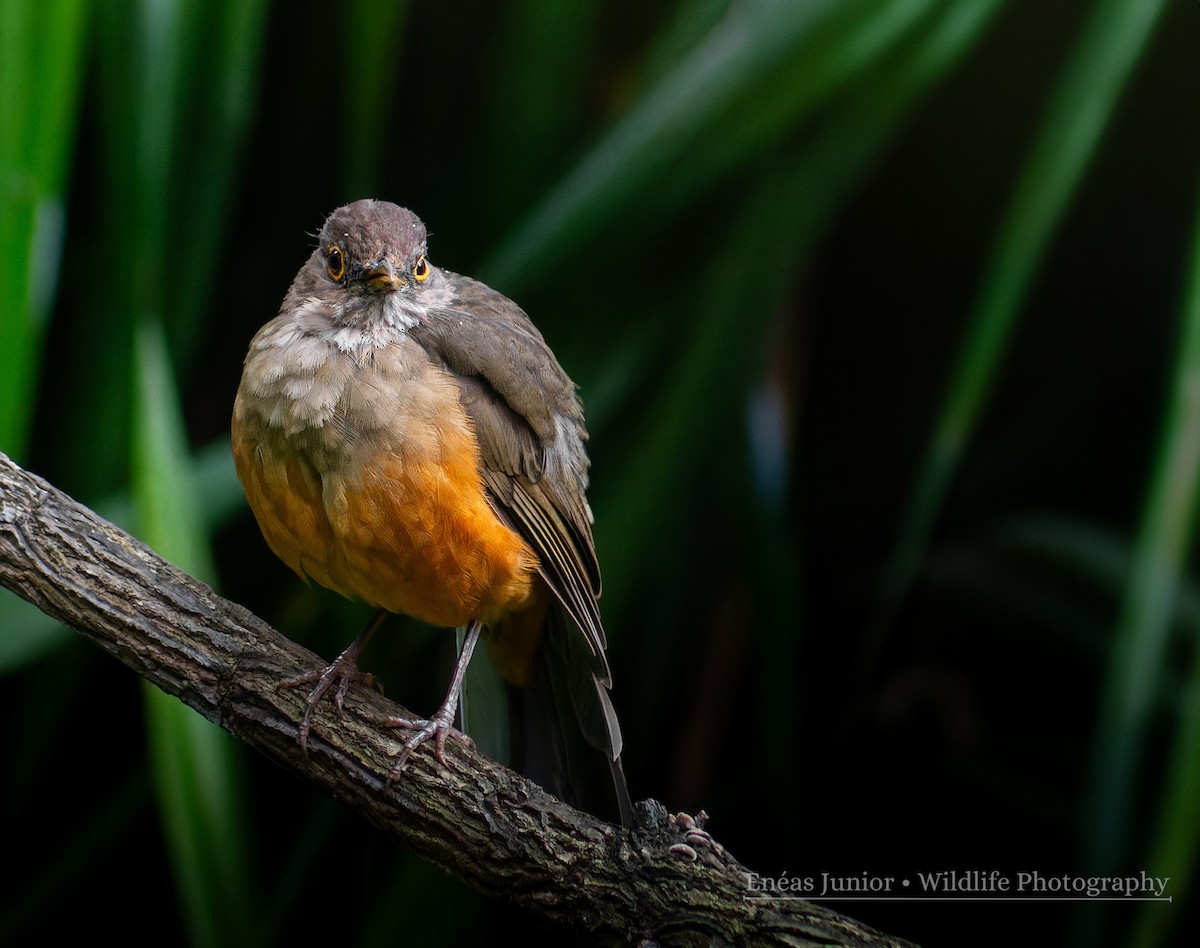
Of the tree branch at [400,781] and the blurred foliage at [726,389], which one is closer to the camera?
the tree branch at [400,781]

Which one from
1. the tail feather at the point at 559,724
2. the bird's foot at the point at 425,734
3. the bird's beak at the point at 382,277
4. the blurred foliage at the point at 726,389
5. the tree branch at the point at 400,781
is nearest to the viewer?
the tree branch at the point at 400,781

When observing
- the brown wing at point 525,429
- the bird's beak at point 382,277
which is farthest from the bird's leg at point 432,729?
the bird's beak at point 382,277

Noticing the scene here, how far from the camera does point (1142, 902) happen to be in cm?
231

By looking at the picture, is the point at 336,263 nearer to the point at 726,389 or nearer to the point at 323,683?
the point at 323,683

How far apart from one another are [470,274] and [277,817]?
56.4 inches

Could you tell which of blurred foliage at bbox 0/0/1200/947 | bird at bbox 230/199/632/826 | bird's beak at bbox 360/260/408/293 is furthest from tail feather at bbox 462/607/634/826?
bird's beak at bbox 360/260/408/293

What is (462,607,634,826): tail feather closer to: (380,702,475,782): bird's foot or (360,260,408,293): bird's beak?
(380,702,475,782): bird's foot

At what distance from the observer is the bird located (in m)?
1.75

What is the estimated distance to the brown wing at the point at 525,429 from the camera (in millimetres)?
1897

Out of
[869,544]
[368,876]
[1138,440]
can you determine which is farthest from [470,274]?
[1138,440]

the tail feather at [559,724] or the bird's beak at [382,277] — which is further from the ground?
the bird's beak at [382,277]

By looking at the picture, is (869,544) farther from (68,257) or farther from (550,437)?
(68,257)

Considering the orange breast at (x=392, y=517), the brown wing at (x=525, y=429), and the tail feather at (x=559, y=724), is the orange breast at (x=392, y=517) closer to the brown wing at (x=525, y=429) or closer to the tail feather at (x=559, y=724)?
the brown wing at (x=525, y=429)

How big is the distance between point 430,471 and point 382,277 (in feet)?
1.18
